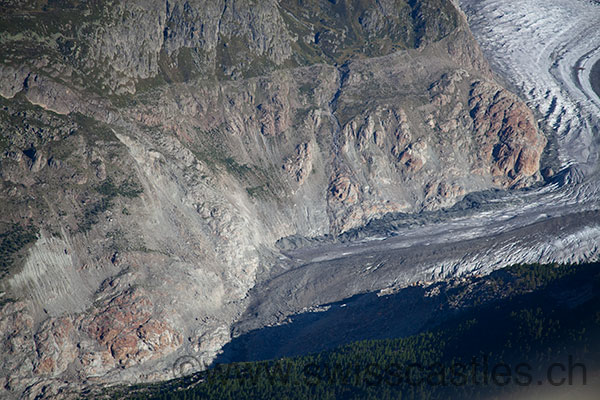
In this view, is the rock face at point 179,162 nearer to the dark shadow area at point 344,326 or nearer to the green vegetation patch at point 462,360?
the dark shadow area at point 344,326

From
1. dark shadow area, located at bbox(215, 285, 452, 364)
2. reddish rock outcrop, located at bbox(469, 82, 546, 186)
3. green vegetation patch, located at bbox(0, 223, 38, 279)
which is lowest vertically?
dark shadow area, located at bbox(215, 285, 452, 364)

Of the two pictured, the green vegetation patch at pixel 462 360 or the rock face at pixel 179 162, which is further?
the rock face at pixel 179 162

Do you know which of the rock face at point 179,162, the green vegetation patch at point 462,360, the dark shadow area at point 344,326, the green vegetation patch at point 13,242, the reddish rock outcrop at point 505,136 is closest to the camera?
the green vegetation patch at point 462,360

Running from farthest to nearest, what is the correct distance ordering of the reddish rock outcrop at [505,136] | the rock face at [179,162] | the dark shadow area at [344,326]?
the reddish rock outcrop at [505,136]
the rock face at [179,162]
the dark shadow area at [344,326]

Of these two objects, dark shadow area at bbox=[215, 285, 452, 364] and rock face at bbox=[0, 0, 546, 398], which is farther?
rock face at bbox=[0, 0, 546, 398]

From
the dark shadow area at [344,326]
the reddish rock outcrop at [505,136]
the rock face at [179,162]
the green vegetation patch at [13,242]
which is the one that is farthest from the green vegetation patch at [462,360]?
the reddish rock outcrop at [505,136]

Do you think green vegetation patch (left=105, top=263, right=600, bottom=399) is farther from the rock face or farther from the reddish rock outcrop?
the reddish rock outcrop

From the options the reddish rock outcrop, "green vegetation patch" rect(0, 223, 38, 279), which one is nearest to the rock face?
"green vegetation patch" rect(0, 223, 38, 279)

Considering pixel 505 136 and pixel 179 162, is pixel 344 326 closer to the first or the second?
pixel 179 162

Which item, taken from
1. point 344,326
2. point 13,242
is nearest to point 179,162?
point 13,242
